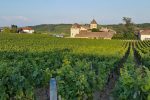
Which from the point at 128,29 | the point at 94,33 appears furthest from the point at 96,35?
the point at 128,29

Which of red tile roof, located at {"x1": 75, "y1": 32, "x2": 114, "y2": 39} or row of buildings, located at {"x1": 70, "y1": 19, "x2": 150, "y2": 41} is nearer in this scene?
red tile roof, located at {"x1": 75, "y1": 32, "x2": 114, "y2": 39}

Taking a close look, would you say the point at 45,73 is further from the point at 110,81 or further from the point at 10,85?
the point at 110,81

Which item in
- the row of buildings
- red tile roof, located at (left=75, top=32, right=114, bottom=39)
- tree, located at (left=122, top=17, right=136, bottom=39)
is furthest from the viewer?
tree, located at (left=122, top=17, right=136, bottom=39)

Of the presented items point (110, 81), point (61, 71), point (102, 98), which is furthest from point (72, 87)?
point (110, 81)

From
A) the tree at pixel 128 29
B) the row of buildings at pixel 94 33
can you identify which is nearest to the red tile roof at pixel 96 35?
the row of buildings at pixel 94 33

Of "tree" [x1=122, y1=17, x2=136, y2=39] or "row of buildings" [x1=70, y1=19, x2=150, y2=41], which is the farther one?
"tree" [x1=122, y1=17, x2=136, y2=39]

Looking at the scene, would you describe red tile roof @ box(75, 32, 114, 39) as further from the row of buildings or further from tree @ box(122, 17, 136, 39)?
tree @ box(122, 17, 136, 39)

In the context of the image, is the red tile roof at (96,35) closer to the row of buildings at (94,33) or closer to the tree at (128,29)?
the row of buildings at (94,33)

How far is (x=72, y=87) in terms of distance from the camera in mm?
8430

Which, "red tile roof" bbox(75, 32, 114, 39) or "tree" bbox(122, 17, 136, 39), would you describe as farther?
"tree" bbox(122, 17, 136, 39)

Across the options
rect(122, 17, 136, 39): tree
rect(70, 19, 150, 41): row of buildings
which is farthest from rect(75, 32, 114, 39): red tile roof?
rect(122, 17, 136, 39): tree

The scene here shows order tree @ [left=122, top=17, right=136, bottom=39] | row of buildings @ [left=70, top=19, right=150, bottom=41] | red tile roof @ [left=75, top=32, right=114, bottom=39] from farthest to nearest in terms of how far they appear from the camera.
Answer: tree @ [left=122, top=17, right=136, bottom=39] → row of buildings @ [left=70, top=19, right=150, bottom=41] → red tile roof @ [left=75, top=32, right=114, bottom=39]

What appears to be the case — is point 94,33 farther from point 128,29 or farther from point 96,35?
point 128,29

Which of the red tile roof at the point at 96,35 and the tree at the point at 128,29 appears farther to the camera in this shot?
the tree at the point at 128,29
